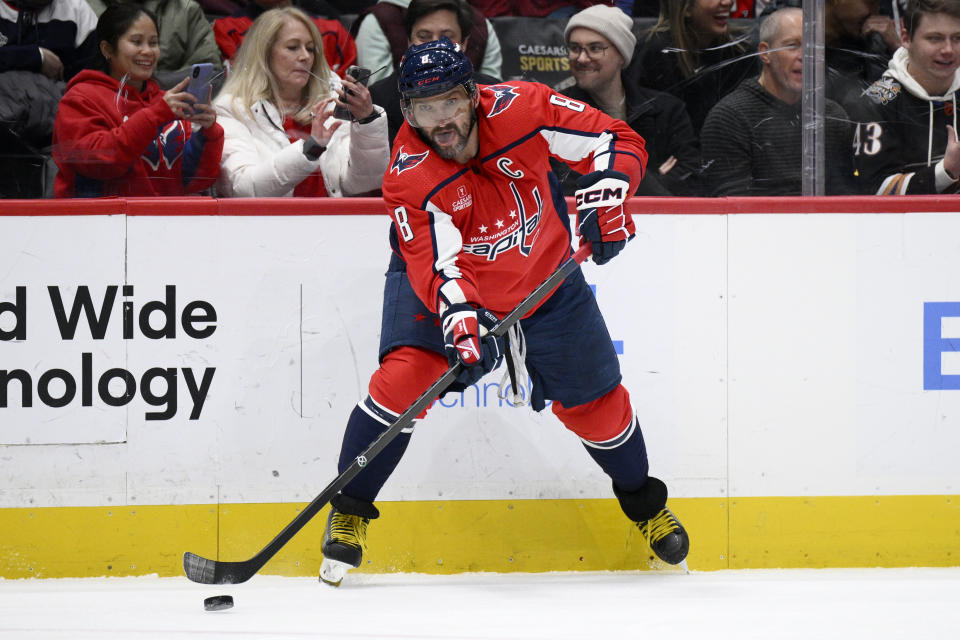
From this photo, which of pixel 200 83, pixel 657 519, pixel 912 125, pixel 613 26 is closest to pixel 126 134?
pixel 200 83

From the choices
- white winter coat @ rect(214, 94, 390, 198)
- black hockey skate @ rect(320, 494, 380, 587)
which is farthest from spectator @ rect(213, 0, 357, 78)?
black hockey skate @ rect(320, 494, 380, 587)

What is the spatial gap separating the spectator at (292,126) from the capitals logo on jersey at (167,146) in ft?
0.38

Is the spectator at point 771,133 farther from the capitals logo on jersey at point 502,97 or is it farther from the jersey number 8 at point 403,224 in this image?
the jersey number 8 at point 403,224

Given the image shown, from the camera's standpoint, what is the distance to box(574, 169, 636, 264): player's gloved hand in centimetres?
244

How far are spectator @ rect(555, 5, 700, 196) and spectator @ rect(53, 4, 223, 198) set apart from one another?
98 cm

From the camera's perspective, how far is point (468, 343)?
239cm

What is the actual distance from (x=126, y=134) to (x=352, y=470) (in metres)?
1.07

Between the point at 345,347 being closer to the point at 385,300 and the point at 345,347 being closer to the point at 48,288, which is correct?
the point at 385,300

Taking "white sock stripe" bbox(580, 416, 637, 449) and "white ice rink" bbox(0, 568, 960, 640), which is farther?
"white sock stripe" bbox(580, 416, 637, 449)

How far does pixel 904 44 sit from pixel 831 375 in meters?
0.93

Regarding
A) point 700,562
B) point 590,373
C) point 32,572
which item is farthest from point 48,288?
point 700,562

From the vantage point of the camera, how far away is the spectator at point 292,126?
286 centimetres

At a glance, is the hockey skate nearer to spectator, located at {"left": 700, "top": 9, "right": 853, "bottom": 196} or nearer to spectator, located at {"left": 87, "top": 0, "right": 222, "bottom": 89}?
spectator, located at {"left": 700, "top": 9, "right": 853, "bottom": 196}

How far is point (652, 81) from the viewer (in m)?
2.90
